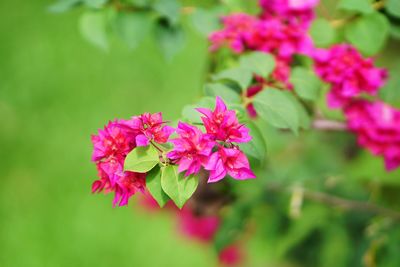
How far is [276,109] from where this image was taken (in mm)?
881

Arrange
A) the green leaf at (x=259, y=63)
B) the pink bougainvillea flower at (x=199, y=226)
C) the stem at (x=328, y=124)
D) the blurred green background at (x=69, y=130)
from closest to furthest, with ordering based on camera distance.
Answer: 1. the green leaf at (x=259, y=63)
2. the stem at (x=328, y=124)
3. the pink bougainvillea flower at (x=199, y=226)
4. the blurred green background at (x=69, y=130)

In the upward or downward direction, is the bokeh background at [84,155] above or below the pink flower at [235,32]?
below

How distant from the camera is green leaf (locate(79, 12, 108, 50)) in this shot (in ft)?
3.93

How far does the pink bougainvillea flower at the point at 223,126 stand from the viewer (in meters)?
0.73

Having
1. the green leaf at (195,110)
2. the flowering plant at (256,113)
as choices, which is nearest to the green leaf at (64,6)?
the flowering plant at (256,113)

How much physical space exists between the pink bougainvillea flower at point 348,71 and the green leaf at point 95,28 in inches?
17.2

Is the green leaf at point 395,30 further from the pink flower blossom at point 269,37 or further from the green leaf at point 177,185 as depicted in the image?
the green leaf at point 177,185

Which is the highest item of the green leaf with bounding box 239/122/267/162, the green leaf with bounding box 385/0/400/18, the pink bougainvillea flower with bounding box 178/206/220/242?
the green leaf with bounding box 385/0/400/18

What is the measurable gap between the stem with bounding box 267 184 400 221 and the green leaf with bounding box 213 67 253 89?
64 cm

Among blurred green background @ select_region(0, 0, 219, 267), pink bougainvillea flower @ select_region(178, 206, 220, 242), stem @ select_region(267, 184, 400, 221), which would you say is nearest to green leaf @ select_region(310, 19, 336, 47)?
stem @ select_region(267, 184, 400, 221)

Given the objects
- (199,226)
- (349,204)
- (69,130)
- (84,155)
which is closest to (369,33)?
(349,204)

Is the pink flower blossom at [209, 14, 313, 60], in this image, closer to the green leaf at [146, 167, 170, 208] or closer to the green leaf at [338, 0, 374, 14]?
the green leaf at [338, 0, 374, 14]

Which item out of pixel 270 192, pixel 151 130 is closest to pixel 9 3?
pixel 270 192

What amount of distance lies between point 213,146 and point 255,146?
8cm
